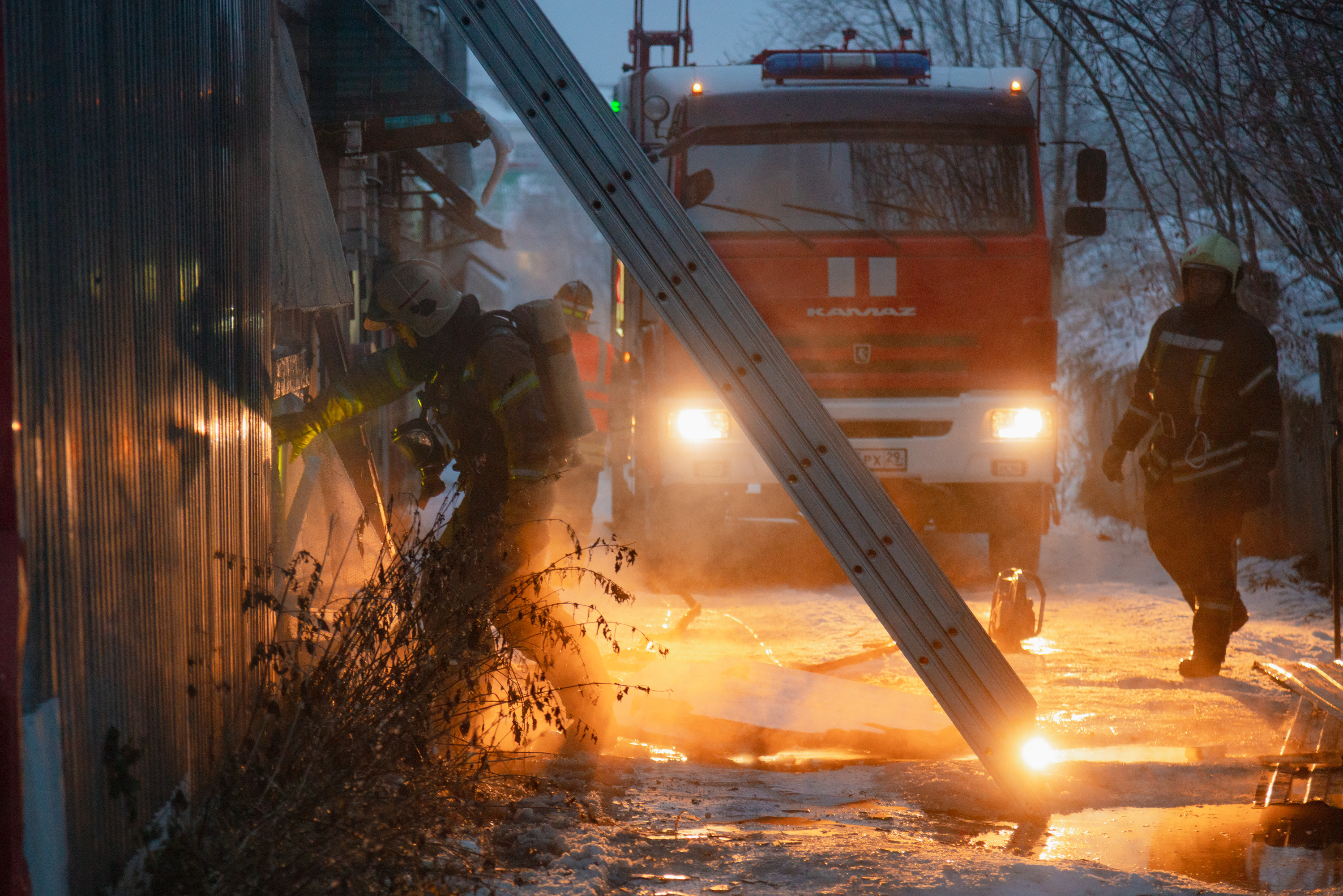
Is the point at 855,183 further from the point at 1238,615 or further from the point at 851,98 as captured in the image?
the point at 1238,615

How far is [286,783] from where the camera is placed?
9.18ft

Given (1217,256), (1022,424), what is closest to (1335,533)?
(1217,256)

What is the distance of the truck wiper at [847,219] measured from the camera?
23.5 feet

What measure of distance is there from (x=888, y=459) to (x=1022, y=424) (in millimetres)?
849

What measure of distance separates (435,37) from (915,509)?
1383 centimetres

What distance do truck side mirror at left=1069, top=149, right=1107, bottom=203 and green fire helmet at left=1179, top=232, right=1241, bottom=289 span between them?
1.75 m

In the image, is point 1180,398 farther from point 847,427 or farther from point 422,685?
point 422,685

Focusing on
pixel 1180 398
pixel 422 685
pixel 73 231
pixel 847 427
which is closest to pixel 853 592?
pixel 847 427

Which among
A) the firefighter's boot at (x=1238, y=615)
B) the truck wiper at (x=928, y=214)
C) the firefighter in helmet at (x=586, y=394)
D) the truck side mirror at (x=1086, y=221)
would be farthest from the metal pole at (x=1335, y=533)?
the firefighter in helmet at (x=586, y=394)

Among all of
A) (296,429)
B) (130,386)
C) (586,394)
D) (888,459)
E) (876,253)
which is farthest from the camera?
(586,394)

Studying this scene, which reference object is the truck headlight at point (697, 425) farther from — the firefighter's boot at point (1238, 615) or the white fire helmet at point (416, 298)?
the white fire helmet at point (416, 298)

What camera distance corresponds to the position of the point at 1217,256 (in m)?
5.58

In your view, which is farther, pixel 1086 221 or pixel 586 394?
pixel 586 394

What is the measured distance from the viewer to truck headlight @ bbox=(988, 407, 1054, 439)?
742 centimetres
